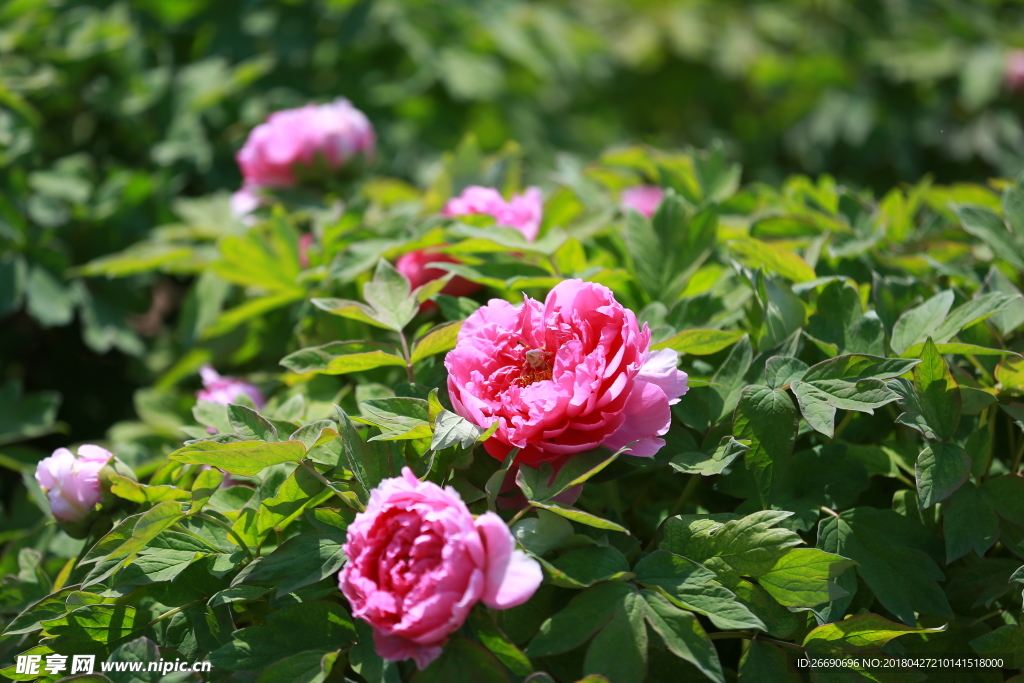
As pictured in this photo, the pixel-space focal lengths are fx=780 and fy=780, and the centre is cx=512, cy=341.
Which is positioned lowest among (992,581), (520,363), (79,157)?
(79,157)

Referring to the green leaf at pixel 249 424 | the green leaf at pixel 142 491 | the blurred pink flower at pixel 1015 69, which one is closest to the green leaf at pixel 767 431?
the green leaf at pixel 249 424

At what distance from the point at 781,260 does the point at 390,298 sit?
1.68 feet

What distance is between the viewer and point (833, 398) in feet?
2.62

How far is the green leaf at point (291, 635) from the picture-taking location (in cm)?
74

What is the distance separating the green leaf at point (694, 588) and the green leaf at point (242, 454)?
0.35 m

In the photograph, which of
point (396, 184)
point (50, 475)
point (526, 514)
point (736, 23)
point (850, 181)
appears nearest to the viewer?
point (526, 514)

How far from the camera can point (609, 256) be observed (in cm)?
120

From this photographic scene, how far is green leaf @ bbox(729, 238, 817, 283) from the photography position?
1020mm

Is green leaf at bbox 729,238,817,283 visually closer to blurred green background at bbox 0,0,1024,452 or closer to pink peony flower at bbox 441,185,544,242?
pink peony flower at bbox 441,185,544,242

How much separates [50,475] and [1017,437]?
1.16 m

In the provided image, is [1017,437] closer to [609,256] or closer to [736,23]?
[609,256]

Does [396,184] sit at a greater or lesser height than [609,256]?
lesser

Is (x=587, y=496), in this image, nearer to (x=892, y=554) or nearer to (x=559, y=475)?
(x=559, y=475)

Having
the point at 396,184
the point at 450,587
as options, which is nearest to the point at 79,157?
the point at 396,184
